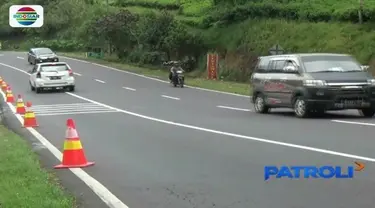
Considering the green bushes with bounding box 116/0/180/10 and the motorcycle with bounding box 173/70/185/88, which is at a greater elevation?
the green bushes with bounding box 116/0/180/10

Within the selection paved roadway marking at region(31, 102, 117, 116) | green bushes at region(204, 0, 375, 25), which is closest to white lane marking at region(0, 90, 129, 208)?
paved roadway marking at region(31, 102, 117, 116)

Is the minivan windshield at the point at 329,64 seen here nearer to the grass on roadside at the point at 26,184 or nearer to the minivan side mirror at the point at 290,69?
the minivan side mirror at the point at 290,69

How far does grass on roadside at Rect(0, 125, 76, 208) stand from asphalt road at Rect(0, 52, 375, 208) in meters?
0.83

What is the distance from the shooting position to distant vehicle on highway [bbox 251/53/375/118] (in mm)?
18812

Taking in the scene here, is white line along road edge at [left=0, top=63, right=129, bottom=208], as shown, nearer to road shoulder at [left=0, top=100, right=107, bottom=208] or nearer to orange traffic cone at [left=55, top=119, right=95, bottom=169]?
road shoulder at [left=0, top=100, right=107, bottom=208]

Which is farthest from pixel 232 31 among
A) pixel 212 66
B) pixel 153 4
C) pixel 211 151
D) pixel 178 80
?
pixel 211 151

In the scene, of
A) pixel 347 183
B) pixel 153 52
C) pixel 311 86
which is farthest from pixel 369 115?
pixel 153 52

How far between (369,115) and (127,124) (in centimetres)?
656

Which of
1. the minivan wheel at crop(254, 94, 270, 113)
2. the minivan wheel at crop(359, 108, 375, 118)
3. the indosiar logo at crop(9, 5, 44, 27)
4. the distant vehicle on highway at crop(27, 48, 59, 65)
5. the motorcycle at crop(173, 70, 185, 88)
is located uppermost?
the indosiar logo at crop(9, 5, 44, 27)

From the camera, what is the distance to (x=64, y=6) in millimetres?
96312

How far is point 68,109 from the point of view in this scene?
86.2 feet

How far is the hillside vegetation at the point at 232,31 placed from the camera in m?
38.5

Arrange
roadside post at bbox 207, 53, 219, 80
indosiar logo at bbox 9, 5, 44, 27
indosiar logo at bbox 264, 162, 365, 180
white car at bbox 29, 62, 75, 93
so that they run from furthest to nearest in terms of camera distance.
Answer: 1. roadside post at bbox 207, 53, 219, 80
2. white car at bbox 29, 62, 75, 93
3. indosiar logo at bbox 9, 5, 44, 27
4. indosiar logo at bbox 264, 162, 365, 180

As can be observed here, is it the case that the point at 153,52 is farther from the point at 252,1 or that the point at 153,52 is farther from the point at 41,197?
the point at 41,197
